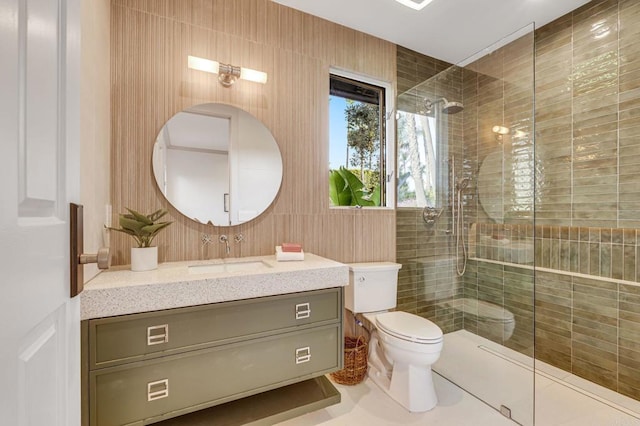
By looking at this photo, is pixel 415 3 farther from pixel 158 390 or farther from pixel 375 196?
pixel 158 390

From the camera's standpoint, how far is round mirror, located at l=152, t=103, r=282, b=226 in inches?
71.1

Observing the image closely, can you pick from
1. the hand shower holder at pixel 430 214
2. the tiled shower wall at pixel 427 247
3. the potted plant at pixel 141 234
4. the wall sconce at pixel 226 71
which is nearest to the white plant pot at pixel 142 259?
the potted plant at pixel 141 234

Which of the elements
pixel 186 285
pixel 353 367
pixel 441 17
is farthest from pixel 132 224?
pixel 441 17

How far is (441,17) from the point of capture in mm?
2197

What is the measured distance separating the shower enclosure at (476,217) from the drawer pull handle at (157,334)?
5.98 feet

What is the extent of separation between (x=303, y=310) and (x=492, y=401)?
1.37 m

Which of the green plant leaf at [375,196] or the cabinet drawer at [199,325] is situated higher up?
the green plant leaf at [375,196]

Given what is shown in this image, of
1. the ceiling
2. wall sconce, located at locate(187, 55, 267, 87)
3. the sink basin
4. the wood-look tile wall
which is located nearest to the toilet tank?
the wood-look tile wall

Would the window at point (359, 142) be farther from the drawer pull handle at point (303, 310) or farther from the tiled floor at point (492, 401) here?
the tiled floor at point (492, 401)

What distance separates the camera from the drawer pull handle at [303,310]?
62.4 inches

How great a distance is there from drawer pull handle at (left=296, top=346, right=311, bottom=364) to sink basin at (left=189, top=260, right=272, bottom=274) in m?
0.48

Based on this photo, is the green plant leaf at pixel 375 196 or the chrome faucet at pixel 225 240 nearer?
the chrome faucet at pixel 225 240

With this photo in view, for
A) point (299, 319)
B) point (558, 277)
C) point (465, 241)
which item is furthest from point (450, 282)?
point (299, 319)

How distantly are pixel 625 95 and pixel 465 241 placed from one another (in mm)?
1410
